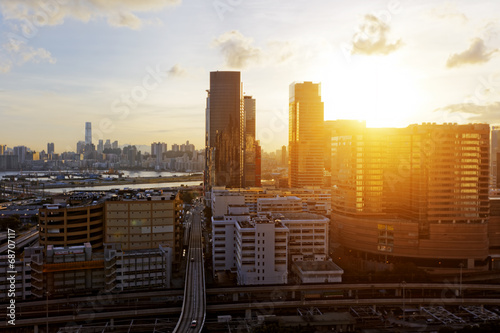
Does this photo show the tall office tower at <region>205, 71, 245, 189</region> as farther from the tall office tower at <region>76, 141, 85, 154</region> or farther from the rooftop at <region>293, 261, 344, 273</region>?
the tall office tower at <region>76, 141, 85, 154</region>

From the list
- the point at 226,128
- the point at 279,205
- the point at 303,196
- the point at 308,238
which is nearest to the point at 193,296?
the point at 308,238

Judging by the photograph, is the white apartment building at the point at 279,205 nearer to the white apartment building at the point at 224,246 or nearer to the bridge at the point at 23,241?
the white apartment building at the point at 224,246

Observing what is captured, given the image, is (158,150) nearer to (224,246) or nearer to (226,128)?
(226,128)

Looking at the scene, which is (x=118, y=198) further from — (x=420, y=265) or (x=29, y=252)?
(x=420, y=265)

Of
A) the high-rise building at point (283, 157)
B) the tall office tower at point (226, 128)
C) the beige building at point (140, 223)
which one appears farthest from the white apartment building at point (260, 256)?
the high-rise building at point (283, 157)

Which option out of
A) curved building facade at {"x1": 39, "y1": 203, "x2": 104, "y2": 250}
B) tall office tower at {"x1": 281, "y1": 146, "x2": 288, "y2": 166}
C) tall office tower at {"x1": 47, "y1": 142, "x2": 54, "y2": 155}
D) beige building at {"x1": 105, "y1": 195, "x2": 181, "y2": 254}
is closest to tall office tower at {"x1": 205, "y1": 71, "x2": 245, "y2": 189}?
beige building at {"x1": 105, "y1": 195, "x2": 181, "y2": 254}
